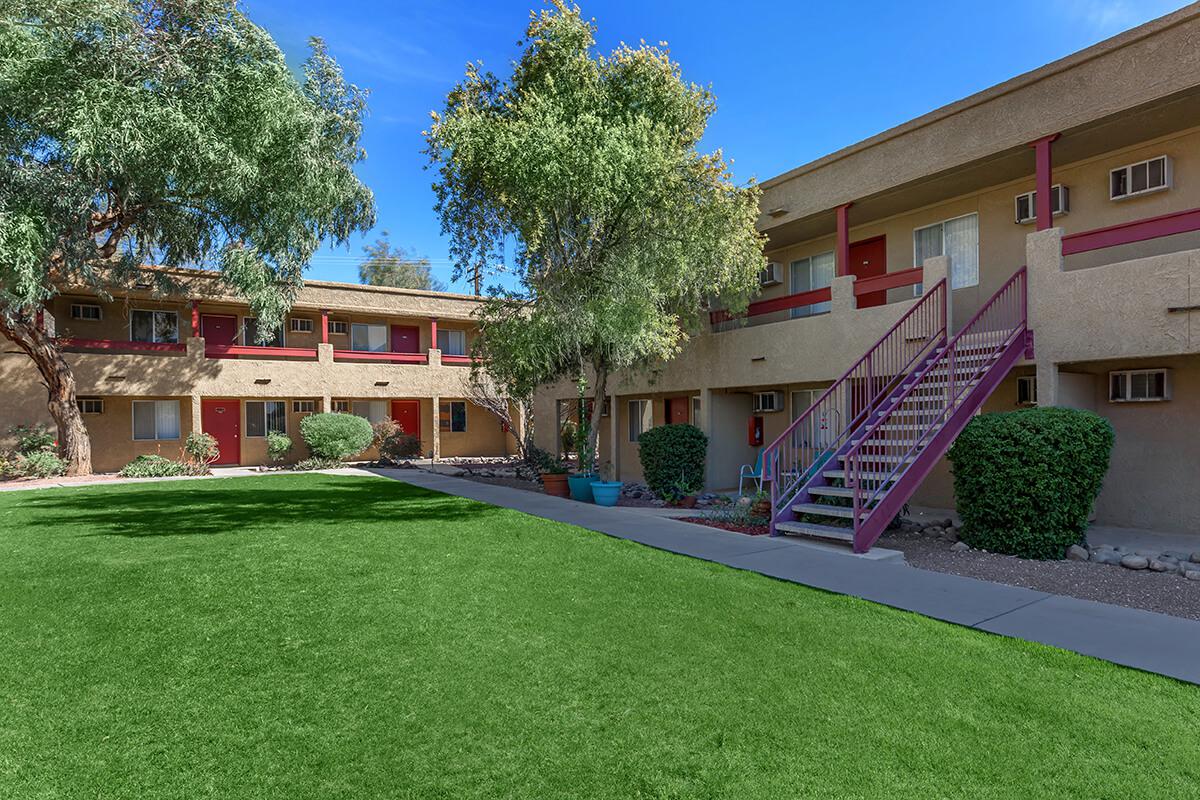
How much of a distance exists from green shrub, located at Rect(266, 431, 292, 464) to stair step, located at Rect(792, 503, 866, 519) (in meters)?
19.0

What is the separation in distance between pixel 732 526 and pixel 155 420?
69.6 feet

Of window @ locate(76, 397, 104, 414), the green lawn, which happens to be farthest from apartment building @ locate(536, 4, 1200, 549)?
window @ locate(76, 397, 104, 414)

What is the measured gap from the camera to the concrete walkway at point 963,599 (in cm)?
473

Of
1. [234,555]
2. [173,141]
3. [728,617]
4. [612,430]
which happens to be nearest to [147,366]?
[173,141]

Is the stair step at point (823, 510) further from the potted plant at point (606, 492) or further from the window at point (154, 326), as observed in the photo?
the window at point (154, 326)

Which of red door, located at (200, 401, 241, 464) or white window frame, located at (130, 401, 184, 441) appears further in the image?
red door, located at (200, 401, 241, 464)

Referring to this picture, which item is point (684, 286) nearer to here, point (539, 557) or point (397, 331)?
point (539, 557)

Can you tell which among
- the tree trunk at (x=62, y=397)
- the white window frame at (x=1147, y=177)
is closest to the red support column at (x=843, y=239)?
the white window frame at (x=1147, y=177)

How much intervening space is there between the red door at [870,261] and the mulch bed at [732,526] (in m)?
6.22

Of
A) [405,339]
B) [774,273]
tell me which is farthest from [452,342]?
[774,273]

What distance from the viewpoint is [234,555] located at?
7906mm

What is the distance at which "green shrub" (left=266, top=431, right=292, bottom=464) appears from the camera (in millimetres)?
22891

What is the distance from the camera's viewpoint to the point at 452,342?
2914cm

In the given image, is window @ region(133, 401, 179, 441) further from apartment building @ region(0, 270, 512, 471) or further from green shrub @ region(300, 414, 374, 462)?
green shrub @ region(300, 414, 374, 462)
